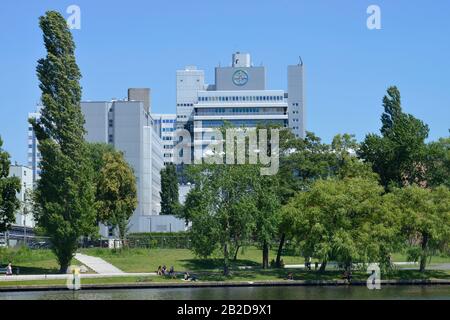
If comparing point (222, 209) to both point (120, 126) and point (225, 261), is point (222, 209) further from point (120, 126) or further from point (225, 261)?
point (120, 126)

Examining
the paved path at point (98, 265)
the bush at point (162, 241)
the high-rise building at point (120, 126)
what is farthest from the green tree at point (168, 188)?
the paved path at point (98, 265)

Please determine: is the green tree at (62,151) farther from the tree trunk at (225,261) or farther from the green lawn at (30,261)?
the tree trunk at (225,261)

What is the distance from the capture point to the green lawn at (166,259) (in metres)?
66.7

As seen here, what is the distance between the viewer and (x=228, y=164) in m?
64.1

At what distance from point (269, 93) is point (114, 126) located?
66.7m

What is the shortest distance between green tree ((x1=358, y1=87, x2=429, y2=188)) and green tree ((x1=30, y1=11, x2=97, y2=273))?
1419 inches

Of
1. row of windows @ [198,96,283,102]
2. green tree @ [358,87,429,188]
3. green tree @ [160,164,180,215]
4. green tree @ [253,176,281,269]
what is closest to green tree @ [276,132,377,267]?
green tree @ [358,87,429,188]

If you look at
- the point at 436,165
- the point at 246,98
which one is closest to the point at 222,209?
the point at 436,165

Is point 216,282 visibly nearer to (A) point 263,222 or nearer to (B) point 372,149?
(A) point 263,222

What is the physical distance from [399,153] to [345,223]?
27.6 m

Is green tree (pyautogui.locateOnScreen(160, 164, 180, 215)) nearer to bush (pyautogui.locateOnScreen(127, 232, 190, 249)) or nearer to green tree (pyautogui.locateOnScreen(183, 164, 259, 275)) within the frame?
bush (pyautogui.locateOnScreen(127, 232, 190, 249))

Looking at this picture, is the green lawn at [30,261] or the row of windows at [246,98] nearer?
the green lawn at [30,261]

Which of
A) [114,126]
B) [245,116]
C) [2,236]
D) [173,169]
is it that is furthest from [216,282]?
[245,116]

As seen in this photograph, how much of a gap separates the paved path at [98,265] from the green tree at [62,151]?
309 cm
